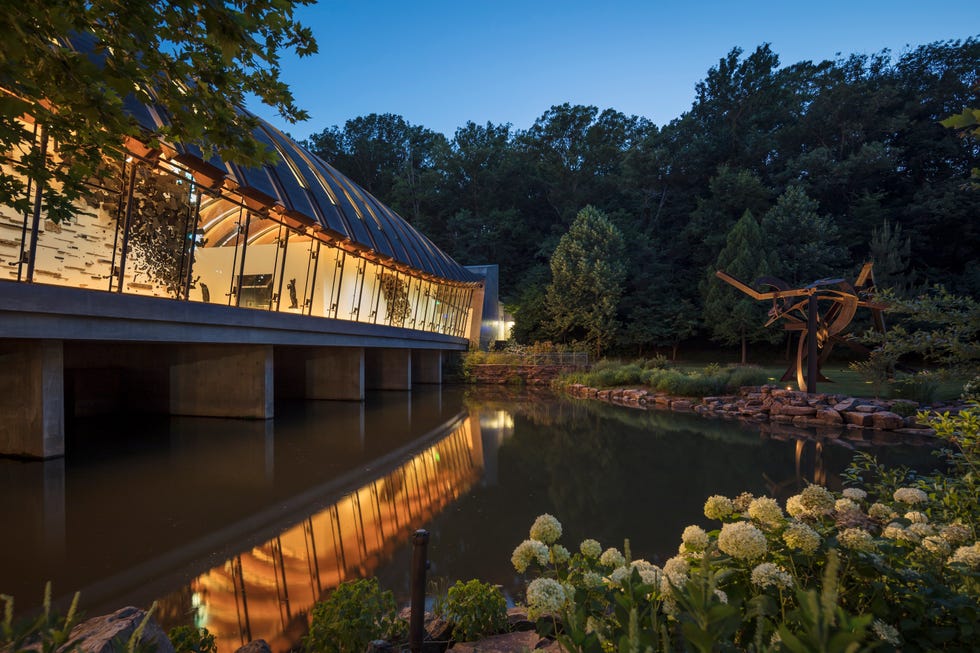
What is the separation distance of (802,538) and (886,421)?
13.6 meters

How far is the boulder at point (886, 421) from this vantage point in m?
12.3

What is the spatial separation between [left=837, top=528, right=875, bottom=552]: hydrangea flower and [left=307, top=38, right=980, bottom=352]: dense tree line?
32.4 metres

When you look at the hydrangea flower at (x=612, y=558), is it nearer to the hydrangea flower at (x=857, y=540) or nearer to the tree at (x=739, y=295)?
the hydrangea flower at (x=857, y=540)

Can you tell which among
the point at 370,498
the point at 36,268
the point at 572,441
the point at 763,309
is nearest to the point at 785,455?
the point at 572,441

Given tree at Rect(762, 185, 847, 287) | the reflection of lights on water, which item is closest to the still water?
the reflection of lights on water

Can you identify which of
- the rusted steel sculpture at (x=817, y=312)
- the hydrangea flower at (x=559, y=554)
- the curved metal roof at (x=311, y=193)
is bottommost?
the hydrangea flower at (x=559, y=554)

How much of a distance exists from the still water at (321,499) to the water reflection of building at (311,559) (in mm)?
20

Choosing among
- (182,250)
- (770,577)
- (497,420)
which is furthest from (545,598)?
(497,420)

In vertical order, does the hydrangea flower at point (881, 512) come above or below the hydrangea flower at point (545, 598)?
above

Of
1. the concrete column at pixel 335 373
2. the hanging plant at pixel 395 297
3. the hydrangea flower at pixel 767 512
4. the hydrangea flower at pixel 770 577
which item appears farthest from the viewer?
the hanging plant at pixel 395 297

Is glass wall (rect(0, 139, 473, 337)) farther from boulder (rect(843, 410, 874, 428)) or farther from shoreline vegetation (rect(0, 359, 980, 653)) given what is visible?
boulder (rect(843, 410, 874, 428))

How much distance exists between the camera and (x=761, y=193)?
121 feet

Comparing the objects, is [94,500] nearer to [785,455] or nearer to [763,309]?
[785,455]

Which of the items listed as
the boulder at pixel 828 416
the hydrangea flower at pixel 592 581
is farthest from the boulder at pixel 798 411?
the hydrangea flower at pixel 592 581
